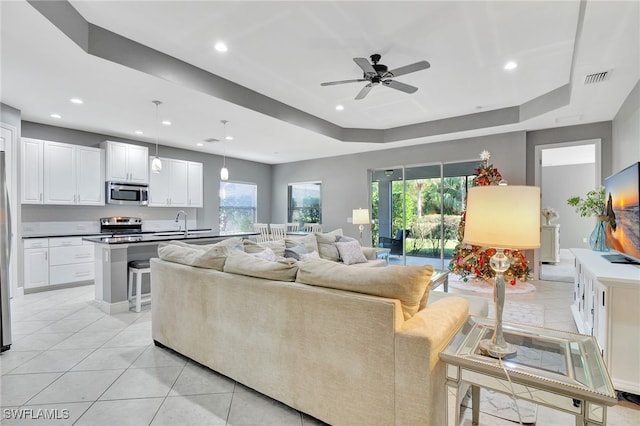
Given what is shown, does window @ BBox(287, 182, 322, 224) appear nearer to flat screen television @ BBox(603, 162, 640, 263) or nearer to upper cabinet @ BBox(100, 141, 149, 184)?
upper cabinet @ BBox(100, 141, 149, 184)

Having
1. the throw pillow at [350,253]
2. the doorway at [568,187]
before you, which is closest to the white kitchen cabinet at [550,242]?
the doorway at [568,187]

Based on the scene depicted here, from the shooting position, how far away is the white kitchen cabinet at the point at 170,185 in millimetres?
6367

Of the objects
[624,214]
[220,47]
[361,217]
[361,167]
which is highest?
[220,47]

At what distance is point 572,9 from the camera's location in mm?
2611

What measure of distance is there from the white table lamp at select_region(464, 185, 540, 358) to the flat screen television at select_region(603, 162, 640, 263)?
5.37ft

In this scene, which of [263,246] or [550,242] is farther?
[550,242]

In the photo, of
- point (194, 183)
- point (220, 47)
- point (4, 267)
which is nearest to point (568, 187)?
point (220, 47)

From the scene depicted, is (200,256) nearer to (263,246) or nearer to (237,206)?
(263,246)

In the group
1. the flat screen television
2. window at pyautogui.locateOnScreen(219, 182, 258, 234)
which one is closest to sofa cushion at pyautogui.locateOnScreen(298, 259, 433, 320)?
the flat screen television

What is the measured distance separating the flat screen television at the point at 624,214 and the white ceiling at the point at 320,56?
1121mm

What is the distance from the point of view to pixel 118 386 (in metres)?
2.26

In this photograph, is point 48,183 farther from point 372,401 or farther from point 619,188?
point 619,188

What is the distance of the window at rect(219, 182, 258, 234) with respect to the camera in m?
8.04

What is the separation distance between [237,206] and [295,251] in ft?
15.7
